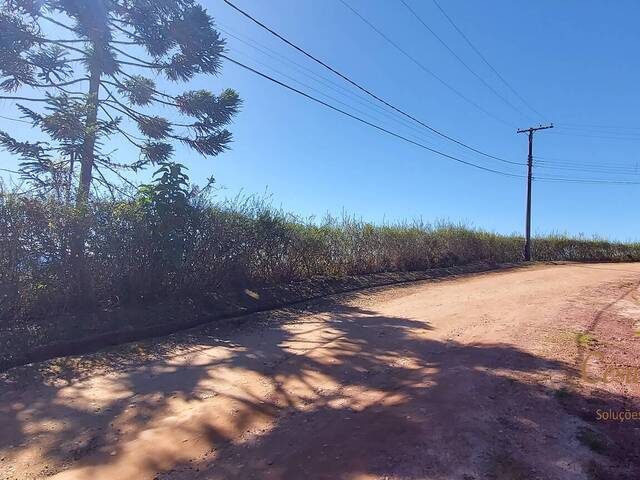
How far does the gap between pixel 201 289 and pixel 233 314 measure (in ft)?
3.17

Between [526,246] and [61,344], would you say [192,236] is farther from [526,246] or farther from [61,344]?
[526,246]

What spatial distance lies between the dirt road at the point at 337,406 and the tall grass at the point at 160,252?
4.84 ft

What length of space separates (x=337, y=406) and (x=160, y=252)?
5332mm

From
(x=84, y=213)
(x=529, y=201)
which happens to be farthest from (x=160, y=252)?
(x=529, y=201)

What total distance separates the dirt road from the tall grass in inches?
58.1

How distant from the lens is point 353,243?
51.4ft

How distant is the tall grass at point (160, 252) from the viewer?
6.80 meters

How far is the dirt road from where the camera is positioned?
339 cm

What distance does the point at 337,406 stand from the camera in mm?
4508

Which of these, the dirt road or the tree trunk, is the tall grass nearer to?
the tree trunk

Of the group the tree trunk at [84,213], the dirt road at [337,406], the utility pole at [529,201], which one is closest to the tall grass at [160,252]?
the tree trunk at [84,213]

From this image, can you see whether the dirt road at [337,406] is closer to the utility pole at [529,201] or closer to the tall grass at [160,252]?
the tall grass at [160,252]

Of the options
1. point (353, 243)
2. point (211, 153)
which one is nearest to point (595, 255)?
point (353, 243)

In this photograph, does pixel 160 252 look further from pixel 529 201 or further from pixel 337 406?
pixel 529 201
